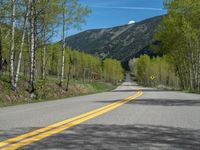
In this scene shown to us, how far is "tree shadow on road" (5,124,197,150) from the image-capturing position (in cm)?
618

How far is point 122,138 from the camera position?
23.2ft

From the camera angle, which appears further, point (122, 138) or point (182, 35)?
point (182, 35)

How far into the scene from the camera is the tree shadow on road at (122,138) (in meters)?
6.18

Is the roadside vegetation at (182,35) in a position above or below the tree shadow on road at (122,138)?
above

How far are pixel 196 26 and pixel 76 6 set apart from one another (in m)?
16.1

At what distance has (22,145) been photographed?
6113 millimetres

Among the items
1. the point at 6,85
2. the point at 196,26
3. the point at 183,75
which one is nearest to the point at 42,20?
the point at 6,85

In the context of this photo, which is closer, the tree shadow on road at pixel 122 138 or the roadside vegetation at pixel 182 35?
the tree shadow on road at pixel 122 138

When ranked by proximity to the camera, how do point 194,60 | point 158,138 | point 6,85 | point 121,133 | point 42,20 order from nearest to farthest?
point 158,138 < point 121,133 < point 6,85 < point 42,20 < point 194,60

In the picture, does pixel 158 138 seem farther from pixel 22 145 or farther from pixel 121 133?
pixel 22 145

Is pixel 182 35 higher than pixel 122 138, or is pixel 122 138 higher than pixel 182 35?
pixel 182 35

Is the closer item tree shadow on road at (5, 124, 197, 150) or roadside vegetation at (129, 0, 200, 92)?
tree shadow on road at (5, 124, 197, 150)

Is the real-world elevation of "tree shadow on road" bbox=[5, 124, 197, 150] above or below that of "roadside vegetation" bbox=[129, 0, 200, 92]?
below

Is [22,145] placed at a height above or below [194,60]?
below
